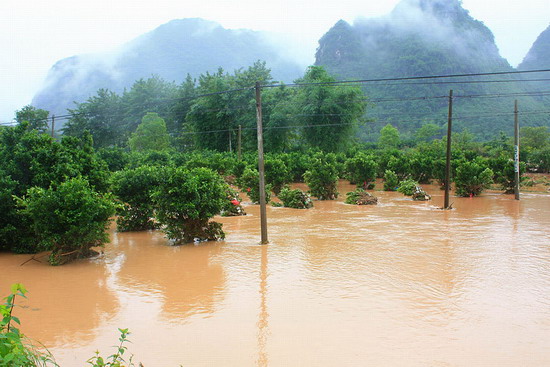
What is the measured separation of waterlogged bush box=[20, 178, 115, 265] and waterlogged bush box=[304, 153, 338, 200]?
14310 millimetres

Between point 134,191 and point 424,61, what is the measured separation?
7627cm

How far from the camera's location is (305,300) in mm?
8109

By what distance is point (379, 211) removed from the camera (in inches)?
788

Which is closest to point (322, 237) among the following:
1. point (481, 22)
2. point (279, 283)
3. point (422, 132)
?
point (279, 283)

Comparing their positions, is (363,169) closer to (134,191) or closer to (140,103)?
(134,191)

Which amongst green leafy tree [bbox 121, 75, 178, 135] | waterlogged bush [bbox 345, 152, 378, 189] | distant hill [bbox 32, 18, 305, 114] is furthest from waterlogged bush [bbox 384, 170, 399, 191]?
distant hill [bbox 32, 18, 305, 114]

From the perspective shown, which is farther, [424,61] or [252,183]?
[424,61]

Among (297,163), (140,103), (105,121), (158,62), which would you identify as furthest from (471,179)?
(158,62)

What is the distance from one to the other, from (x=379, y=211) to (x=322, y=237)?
22.0 feet

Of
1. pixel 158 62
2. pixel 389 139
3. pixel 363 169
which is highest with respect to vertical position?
pixel 158 62

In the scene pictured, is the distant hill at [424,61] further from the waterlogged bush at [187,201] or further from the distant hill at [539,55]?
the waterlogged bush at [187,201]

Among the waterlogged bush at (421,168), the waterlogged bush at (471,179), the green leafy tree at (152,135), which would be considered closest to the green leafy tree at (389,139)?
the waterlogged bush at (421,168)

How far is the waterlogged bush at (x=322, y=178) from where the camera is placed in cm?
2385

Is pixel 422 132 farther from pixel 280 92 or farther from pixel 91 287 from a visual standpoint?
pixel 91 287
